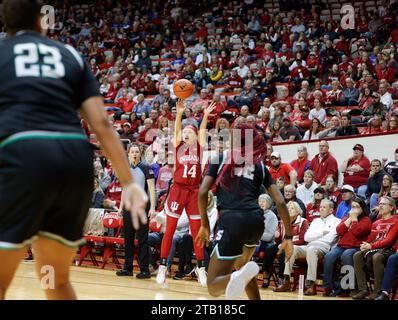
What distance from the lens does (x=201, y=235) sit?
5910 millimetres

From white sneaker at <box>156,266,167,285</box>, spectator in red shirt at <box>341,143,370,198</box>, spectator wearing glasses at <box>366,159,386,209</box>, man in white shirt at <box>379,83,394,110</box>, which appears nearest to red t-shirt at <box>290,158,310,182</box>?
spectator in red shirt at <box>341,143,370,198</box>

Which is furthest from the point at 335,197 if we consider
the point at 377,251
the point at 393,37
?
the point at 393,37

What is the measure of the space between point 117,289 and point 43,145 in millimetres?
5875

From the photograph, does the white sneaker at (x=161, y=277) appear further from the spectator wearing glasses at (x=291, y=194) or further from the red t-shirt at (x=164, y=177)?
the red t-shirt at (x=164, y=177)

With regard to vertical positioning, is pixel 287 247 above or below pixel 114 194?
above

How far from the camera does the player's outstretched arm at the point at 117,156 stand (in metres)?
3.30

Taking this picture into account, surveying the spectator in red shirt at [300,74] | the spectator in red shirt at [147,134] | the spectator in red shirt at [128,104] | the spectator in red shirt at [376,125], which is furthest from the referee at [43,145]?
the spectator in red shirt at [128,104]

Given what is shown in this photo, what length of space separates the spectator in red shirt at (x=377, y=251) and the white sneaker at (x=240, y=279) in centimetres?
351

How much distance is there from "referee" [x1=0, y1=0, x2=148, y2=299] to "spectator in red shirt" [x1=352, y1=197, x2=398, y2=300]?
230 inches

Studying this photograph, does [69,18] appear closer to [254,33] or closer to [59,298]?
[254,33]

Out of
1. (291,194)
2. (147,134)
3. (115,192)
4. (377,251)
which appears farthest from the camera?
(147,134)

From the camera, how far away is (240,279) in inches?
214

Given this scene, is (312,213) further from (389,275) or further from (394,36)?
Answer: (394,36)

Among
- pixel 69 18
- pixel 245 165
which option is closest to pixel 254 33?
pixel 69 18
